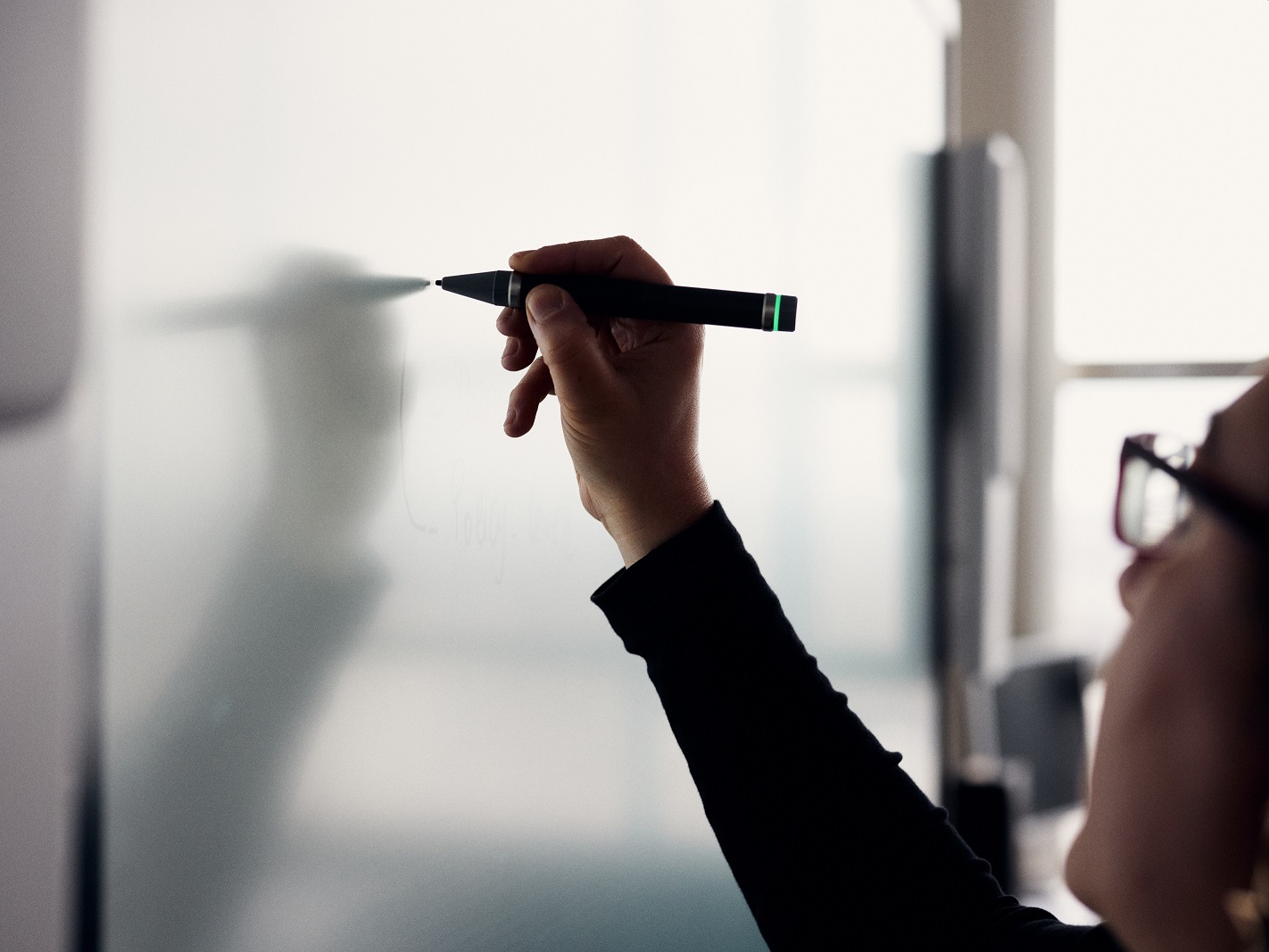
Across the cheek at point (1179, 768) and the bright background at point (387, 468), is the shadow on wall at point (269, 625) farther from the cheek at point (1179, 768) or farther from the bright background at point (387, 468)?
the cheek at point (1179, 768)

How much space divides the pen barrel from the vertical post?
4.69 feet

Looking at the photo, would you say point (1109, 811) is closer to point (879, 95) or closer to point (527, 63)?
point (527, 63)

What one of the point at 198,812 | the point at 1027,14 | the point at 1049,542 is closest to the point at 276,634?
the point at 198,812

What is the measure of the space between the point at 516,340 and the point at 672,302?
0.06m

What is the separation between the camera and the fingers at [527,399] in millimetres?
421

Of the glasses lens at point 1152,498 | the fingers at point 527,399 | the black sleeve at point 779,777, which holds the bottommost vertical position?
the black sleeve at point 779,777

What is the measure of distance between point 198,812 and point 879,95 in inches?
30.8

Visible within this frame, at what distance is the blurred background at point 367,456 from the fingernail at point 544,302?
41mm

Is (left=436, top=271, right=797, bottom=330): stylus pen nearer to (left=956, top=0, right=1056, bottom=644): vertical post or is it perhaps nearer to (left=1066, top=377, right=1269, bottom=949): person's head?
(left=1066, top=377, right=1269, bottom=949): person's head

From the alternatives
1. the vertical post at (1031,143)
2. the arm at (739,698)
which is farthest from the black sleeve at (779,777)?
the vertical post at (1031,143)

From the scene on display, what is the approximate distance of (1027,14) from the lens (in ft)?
5.68

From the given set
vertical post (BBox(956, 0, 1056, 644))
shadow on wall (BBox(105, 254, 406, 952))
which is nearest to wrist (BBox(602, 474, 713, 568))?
shadow on wall (BBox(105, 254, 406, 952))

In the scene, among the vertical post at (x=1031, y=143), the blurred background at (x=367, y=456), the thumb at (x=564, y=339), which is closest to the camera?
the blurred background at (x=367, y=456)

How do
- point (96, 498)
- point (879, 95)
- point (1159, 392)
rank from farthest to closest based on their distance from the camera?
1. point (1159, 392)
2. point (879, 95)
3. point (96, 498)
